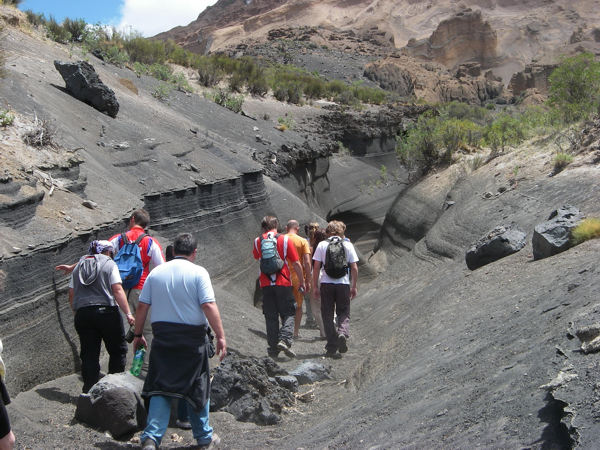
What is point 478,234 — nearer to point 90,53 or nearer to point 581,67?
point 581,67

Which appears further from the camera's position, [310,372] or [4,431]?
[310,372]

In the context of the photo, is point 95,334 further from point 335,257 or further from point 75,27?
point 75,27

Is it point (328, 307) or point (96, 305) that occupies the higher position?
point (96, 305)

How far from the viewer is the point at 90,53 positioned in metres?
22.2

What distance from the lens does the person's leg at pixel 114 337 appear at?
21.5ft

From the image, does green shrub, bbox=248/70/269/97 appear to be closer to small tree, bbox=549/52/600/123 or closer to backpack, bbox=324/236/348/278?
small tree, bbox=549/52/600/123

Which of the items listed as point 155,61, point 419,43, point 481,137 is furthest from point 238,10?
point 481,137

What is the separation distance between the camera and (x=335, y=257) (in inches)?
369

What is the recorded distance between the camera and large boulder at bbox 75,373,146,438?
19.7ft

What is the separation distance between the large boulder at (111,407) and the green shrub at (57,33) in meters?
18.0

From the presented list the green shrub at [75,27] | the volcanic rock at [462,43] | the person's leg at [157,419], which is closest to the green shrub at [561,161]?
the person's leg at [157,419]

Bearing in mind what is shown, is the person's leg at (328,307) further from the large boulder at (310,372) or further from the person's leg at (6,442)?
the person's leg at (6,442)

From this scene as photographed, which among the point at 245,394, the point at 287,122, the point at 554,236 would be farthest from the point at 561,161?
the point at 287,122

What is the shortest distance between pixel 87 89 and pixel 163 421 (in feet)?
36.4
